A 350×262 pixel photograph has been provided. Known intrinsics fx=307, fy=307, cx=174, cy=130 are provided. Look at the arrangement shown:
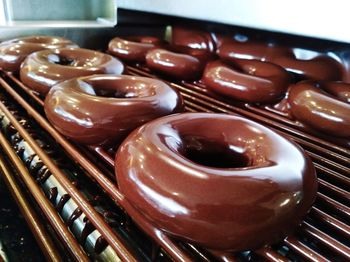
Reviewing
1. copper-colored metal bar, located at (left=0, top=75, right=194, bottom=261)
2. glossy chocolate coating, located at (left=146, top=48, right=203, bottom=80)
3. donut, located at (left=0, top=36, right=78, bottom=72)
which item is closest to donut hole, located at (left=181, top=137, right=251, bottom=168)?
copper-colored metal bar, located at (left=0, top=75, right=194, bottom=261)

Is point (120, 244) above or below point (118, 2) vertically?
below

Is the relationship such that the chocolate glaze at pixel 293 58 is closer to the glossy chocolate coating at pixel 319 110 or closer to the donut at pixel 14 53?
the glossy chocolate coating at pixel 319 110

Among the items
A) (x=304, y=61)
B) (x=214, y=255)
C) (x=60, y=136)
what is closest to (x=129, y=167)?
(x=214, y=255)

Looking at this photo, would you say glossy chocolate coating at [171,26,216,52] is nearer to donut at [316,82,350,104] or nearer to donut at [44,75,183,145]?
donut at [316,82,350,104]

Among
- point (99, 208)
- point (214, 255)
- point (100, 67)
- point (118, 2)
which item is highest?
point (118, 2)

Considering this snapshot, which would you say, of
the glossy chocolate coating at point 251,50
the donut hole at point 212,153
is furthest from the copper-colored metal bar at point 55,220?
the glossy chocolate coating at point 251,50

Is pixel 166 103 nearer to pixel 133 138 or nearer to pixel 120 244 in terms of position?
pixel 133 138
